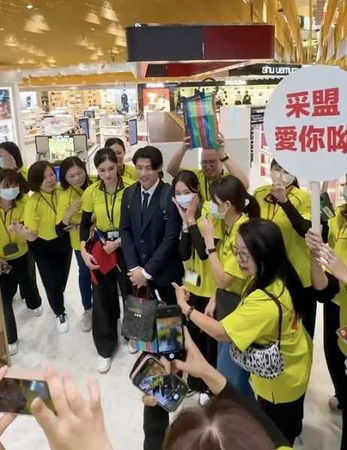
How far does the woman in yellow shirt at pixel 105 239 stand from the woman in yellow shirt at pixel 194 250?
0.59 metres

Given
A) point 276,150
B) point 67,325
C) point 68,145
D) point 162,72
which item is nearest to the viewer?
point 276,150

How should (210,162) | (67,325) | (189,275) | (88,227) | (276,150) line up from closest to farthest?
(276,150), (189,275), (210,162), (88,227), (67,325)

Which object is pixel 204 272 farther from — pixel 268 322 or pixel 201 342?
pixel 268 322

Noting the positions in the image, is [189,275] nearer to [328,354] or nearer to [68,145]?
[328,354]

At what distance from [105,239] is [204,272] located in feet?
3.06

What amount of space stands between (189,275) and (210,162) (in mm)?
767

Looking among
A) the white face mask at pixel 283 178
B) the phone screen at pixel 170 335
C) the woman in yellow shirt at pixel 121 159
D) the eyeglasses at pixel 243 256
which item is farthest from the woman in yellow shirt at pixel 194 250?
the woman in yellow shirt at pixel 121 159

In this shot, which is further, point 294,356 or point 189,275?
point 189,275

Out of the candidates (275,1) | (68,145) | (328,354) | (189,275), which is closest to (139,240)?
(189,275)

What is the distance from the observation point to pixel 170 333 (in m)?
1.65

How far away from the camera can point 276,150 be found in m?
1.95

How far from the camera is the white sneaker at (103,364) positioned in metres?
3.42

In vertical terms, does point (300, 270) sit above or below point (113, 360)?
above

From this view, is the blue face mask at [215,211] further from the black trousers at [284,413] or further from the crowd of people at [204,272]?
the black trousers at [284,413]
